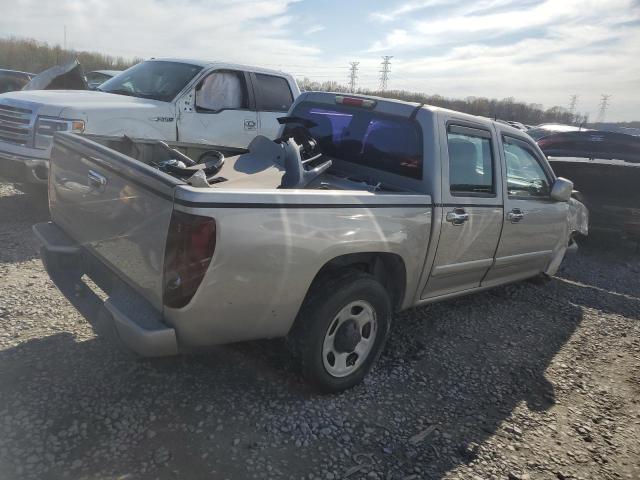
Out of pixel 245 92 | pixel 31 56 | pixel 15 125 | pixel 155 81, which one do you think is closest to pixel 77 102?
pixel 15 125

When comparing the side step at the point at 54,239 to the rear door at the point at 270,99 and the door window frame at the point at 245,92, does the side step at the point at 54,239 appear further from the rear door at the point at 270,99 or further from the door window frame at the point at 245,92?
the rear door at the point at 270,99

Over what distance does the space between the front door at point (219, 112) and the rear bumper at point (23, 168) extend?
1776 millimetres

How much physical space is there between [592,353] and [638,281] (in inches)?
116

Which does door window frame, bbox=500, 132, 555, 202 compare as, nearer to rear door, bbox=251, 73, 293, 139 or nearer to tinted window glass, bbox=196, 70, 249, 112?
rear door, bbox=251, 73, 293, 139

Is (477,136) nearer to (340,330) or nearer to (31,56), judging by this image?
(340,330)

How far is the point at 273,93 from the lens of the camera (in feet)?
26.4

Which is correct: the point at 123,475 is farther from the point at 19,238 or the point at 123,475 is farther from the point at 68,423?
the point at 19,238

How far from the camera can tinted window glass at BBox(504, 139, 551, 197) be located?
4391 mm

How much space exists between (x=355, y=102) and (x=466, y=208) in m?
1.27

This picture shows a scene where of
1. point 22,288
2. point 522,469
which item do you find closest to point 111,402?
point 22,288

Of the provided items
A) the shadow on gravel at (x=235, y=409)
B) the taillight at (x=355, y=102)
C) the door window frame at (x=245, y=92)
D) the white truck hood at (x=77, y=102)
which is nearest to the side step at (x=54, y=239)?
the shadow on gravel at (x=235, y=409)

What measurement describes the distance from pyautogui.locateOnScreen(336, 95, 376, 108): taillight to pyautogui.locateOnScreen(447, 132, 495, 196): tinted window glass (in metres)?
0.70

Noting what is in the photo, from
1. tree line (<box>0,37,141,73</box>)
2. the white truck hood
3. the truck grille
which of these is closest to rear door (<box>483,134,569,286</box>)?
the white truck hood

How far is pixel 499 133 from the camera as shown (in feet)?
14.1
